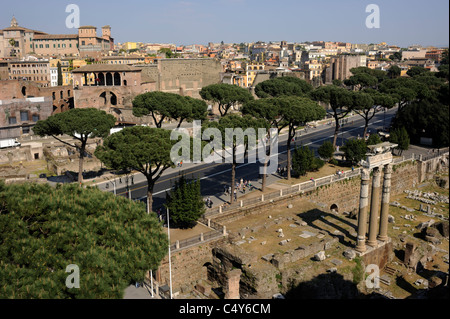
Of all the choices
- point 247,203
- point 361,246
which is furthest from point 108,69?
point 361,246

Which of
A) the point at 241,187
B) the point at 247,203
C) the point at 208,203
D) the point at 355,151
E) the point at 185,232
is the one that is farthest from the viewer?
the point at 355,151

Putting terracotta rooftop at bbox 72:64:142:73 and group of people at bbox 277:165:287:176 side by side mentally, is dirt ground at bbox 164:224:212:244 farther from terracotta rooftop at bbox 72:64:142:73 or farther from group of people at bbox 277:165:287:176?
terracotta rooftop at bbox 72:64:142:73

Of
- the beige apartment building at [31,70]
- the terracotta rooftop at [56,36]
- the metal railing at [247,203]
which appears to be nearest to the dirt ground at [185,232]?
the metal railing at [247,203]

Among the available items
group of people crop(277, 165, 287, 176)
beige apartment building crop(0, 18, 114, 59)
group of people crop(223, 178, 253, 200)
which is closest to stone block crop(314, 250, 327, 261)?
group of people crop(223, 178, 253, 200)

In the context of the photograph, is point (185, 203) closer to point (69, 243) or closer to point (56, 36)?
point (69, 243)

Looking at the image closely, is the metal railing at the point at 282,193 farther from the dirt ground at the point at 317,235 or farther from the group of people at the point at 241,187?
the group of people at the point at 241,187

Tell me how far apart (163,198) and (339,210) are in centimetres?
1590

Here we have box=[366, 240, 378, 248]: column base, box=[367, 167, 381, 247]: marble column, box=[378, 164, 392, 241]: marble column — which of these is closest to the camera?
box=[367, 167, 381, 247]: marble column

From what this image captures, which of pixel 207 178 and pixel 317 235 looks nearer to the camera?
pixel 317 235

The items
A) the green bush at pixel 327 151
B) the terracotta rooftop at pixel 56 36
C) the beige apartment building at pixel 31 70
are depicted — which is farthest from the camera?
the terracotta rooftop at pixel 56 36

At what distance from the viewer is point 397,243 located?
2911cm

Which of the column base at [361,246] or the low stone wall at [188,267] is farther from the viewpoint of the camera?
the column base at [361,246]

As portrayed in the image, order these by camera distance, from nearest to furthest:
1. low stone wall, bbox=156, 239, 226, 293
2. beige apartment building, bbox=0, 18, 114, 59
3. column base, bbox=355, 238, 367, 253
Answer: low stone wall, bbox=156, 239, 226, 293
column base, bbox=355, 238, 367, 253
beige apartment building, bbox=0, 18, 114, 59

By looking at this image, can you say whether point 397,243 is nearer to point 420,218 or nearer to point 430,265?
point 430,265
